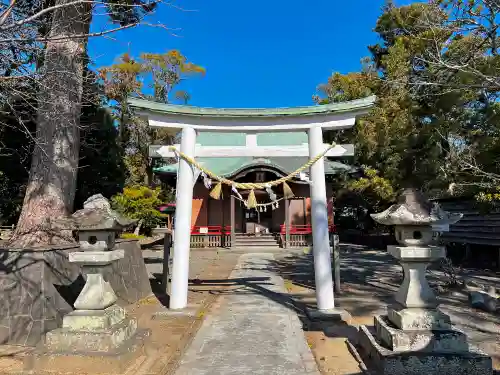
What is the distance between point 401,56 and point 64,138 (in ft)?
52.6

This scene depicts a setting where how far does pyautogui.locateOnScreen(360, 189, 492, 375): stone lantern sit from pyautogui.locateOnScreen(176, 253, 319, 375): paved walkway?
89 centimetres

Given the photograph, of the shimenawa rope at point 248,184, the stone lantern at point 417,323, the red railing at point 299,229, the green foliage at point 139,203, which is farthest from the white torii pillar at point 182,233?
the red railing at point 299,229

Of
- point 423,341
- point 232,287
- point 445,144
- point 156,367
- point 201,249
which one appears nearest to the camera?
point 423,341

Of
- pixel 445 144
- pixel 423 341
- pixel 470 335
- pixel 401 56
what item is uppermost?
pixel 401 56

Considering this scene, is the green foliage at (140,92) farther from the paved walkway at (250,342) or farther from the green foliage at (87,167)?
the paved walkway at (250,342)

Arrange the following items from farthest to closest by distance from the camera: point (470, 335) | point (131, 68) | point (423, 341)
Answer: point (131, 68), point (470, 335), point (423, 341)

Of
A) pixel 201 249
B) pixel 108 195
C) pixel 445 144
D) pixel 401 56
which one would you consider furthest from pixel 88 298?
pixel 401 56

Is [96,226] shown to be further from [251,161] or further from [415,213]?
[251,161]

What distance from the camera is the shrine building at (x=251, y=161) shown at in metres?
6.41

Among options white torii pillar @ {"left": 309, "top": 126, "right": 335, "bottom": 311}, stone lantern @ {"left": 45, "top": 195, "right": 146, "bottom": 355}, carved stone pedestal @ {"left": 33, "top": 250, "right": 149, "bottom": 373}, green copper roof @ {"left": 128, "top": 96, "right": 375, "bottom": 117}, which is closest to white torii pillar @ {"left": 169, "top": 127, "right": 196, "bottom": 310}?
green copper roof @ {"left": 128, "top": 96, "right": 375, "bottom": 117}

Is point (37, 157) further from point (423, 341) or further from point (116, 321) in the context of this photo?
point (423, 341)

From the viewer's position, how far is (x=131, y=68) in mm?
26656

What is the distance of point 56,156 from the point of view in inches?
282

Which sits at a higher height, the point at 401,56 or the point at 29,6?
the point at 401,56
